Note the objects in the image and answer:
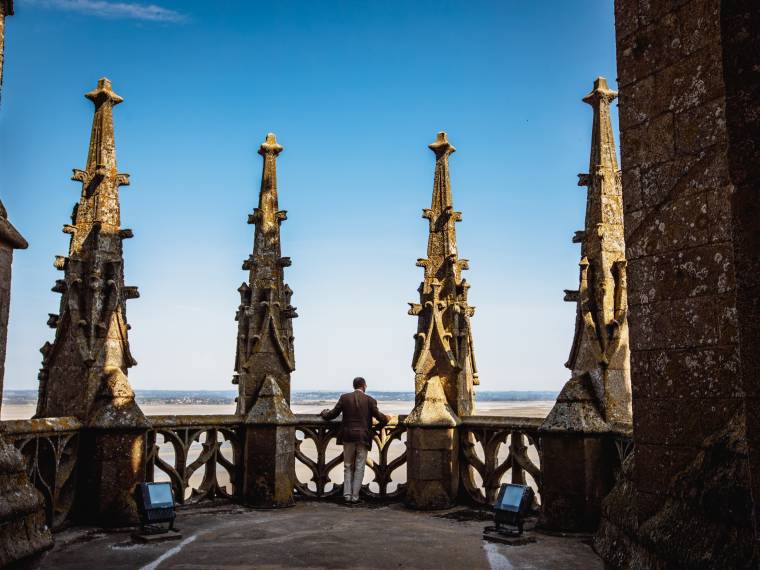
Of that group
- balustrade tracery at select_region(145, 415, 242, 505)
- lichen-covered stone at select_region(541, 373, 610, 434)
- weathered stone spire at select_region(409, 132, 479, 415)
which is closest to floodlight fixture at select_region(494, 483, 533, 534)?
lichen-covered stone at select_region(541, 373, 610, 434)

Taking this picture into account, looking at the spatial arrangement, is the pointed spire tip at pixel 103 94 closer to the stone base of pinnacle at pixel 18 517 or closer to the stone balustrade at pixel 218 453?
the stone balustrade at pixel 218 453

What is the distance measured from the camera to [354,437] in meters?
9.41

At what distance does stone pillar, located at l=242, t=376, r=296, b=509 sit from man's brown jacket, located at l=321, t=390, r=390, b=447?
68 centimetres

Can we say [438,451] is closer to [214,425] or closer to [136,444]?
[214,425]

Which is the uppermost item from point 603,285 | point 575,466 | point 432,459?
point 603,285

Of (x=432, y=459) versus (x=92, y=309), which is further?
(x=432, y=459)

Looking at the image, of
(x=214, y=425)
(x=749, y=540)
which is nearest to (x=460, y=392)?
(x=214, y=425)

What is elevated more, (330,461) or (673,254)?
(673,254)

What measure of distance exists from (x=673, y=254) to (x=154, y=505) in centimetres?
548

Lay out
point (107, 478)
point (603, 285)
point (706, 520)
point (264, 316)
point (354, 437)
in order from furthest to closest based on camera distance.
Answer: point (264, 316) < point (354, 437) < point (603, 285) < point (107, 478) < point (706, 520)

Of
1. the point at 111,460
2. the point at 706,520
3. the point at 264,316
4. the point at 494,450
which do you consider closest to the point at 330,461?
the point at 264,316

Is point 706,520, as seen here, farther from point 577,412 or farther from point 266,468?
point 266,468

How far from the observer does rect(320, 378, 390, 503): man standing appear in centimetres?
945

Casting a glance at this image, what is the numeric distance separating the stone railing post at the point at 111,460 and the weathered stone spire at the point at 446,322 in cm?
356
